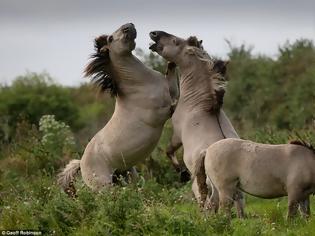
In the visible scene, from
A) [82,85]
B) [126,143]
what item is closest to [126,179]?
[126,143]

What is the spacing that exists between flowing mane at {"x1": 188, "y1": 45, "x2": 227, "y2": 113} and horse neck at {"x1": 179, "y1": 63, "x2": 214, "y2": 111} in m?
0.06

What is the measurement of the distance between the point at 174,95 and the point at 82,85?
39796mm

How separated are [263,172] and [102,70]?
3.02m

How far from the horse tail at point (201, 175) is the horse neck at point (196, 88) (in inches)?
40.5

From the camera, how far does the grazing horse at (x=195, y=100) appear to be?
11.2 metres

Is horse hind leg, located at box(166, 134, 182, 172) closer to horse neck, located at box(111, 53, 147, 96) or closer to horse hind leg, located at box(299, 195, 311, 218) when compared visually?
horse neck, located at box(111, 53, 147, 96)

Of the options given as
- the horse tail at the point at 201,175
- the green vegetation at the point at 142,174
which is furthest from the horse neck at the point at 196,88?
the green vegetation at the point at 142,174

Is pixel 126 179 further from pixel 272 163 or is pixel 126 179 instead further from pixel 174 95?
pixel 272 163

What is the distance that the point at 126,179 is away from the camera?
1226 centimetres

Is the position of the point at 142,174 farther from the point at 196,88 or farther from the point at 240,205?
the point at 240,205

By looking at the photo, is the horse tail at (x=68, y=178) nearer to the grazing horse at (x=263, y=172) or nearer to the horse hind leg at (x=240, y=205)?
the horse hind leg at (x=240, y=205)

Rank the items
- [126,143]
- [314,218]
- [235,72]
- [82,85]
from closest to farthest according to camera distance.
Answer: [314,218], [126,143], [235,72], [82,85]

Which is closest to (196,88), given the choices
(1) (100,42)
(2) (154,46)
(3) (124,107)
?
(2) (154,46)

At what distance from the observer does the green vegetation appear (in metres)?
9.79
